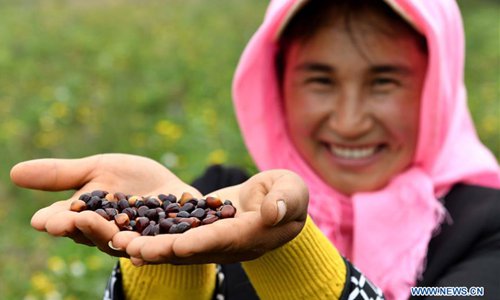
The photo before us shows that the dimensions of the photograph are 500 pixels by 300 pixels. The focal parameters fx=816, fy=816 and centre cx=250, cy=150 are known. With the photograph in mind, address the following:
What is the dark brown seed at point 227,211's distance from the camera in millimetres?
1499

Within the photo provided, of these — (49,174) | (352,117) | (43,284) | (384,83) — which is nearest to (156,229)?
(49,174)

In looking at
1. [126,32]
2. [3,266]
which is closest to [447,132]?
[3,266]

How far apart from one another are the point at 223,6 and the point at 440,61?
9248mm

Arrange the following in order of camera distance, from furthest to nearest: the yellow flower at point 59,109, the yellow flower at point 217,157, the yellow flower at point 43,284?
1. the yellow flower at point 59,109
2. the yellow flower at point 217,157
3. the yellow flower at point 43,284

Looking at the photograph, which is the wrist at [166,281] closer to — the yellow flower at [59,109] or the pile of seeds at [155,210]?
the pile of seeds at [155,210]

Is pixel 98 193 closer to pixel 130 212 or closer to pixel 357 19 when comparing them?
pixel 130 212

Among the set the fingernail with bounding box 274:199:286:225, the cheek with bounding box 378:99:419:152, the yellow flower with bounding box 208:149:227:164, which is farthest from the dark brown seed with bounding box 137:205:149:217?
the yellow flower with bounding box 208:149:227:164

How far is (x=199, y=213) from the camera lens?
1.56m

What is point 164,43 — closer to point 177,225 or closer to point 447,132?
point 447,132

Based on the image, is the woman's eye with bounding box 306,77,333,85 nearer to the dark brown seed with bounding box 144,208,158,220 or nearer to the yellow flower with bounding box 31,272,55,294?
the dark brown seed with bounding box 144,208,158,220

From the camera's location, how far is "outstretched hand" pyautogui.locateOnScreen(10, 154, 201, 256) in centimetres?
139

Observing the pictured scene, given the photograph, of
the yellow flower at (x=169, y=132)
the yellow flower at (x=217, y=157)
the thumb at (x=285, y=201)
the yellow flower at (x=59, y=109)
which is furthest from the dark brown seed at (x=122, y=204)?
the yellow flower at (x=59, y=109)

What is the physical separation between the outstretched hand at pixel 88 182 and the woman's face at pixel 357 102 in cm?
61

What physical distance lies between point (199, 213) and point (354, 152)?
786mm
